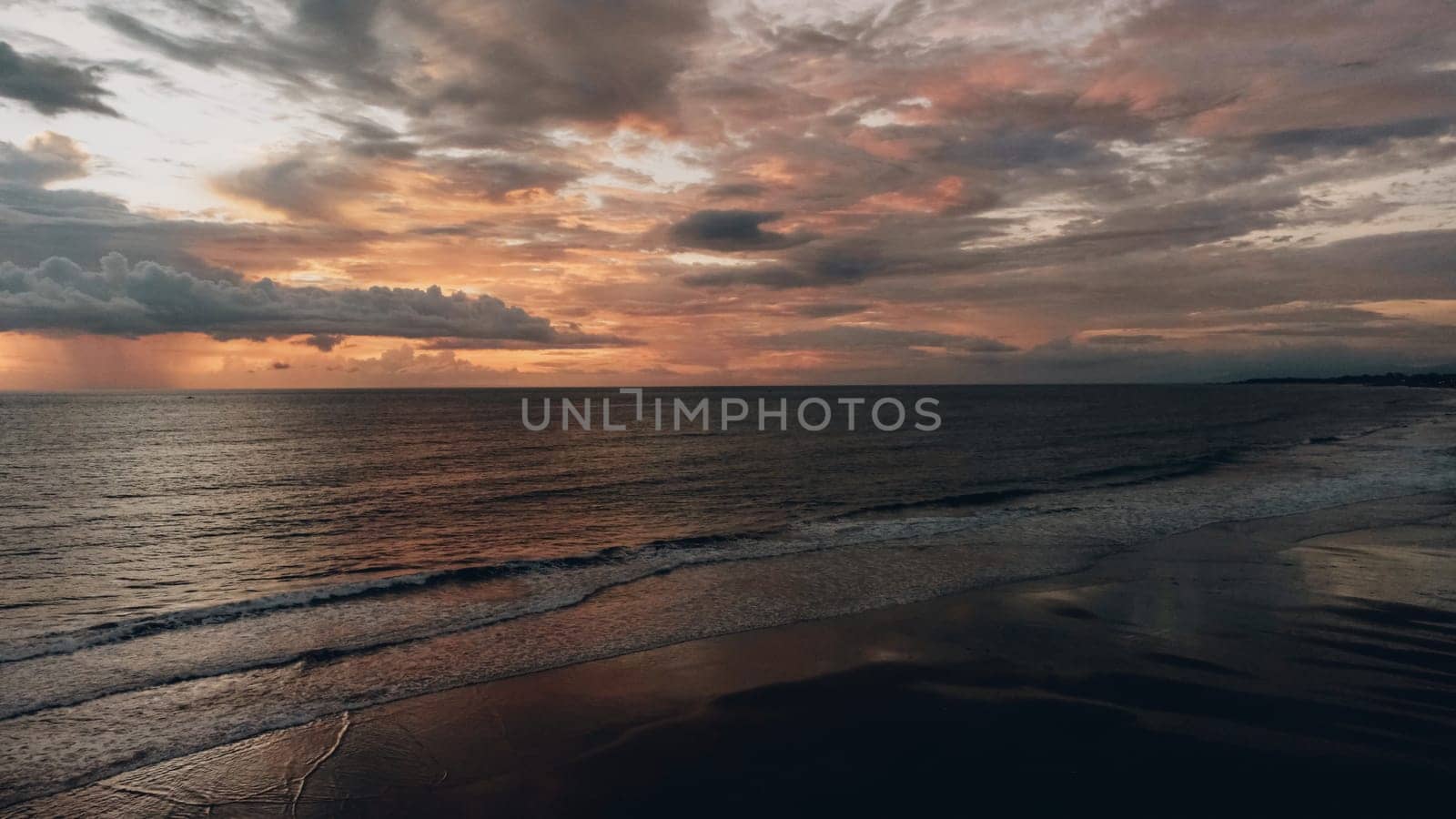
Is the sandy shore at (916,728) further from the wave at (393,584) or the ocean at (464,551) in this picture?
the wave at (393,584)

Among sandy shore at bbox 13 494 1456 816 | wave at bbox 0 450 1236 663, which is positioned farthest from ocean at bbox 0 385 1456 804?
sandy shore at bbox 13 494 1456 816

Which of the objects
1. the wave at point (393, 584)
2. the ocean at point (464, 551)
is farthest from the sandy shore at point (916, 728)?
the wave at point (393, 584)

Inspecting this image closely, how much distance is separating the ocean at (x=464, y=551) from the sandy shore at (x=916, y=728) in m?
1.52

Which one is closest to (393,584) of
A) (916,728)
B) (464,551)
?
(464,551)

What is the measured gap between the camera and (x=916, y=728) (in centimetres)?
1092

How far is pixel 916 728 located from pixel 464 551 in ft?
59.3

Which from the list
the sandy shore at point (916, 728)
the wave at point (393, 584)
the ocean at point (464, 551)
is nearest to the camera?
the sandy shore at point (916, 728)

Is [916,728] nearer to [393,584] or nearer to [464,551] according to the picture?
[393,584]

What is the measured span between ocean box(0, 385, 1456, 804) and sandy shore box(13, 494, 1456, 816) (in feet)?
5.00

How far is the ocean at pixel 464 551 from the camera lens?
43.1 feet

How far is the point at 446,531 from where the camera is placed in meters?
28.3

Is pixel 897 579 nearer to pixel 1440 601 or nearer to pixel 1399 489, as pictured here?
pixel 1440 601

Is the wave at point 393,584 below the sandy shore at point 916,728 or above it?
below

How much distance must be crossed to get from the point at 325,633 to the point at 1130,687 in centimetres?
1562
